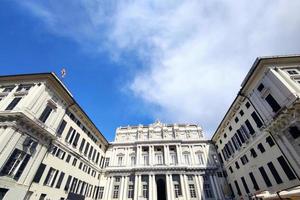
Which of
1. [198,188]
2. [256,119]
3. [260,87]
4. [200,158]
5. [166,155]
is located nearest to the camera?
[260,87]

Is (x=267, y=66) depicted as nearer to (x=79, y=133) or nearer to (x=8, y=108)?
(x=79, y=133)

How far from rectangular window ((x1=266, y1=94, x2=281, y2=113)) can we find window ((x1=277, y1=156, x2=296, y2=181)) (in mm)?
5717

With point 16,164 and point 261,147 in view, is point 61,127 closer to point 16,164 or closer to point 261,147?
point 16,164

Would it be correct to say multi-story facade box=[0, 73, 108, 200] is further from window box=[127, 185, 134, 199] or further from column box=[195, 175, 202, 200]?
column box=[195, 175, 202, 200]

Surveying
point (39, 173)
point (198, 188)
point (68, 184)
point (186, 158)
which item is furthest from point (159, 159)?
point (39, 173)

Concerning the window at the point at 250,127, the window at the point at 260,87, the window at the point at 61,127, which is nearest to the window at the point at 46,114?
the window at the point at 61,127

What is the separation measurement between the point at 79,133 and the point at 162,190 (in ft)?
81.8

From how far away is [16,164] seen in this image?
16969mm

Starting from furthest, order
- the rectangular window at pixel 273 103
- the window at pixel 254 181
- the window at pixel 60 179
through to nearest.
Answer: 1. the window at pixel 254 181
2. the window at pixel 60 179
3. the rectangular window at pixel 273 103

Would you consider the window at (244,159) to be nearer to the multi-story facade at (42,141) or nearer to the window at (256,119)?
the window at (256,119)

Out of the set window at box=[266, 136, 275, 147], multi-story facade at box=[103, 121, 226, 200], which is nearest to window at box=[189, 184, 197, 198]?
multi-story facade at box=[103, 121, 226, 200]

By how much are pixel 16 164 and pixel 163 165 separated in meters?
26.9

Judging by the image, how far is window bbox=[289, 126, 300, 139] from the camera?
1651cm

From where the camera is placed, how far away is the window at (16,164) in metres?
16.1
